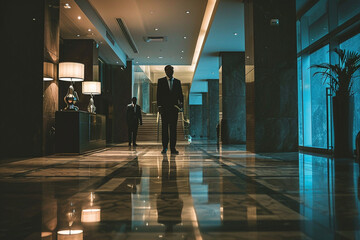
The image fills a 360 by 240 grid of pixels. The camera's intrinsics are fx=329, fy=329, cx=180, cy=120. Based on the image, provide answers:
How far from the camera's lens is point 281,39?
6730mm

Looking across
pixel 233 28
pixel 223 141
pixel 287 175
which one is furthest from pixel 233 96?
pixel 287 175

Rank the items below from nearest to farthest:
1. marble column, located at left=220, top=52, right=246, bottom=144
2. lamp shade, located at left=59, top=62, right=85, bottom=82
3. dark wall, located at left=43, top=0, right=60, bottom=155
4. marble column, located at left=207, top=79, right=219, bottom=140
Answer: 1. dark wall, located at left=43, top=0, right=60, bottom=155
2. lamp shade, located at left=59, top=62, right=85, bottom=82
3. marble column, located at left=220, top=52, right=246, bottom=144
4. marble column, located at left=207, top=79, right=219, bottom=140

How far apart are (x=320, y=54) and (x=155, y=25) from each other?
17.3 feet

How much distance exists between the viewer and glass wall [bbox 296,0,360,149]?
20.6ft

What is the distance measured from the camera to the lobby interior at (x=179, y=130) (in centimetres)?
155

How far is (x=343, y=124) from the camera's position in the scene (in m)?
5.24

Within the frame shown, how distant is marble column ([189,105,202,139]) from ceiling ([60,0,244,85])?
1500 cm

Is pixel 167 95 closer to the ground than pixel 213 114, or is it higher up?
closer to the ground

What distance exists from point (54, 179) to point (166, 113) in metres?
3.17

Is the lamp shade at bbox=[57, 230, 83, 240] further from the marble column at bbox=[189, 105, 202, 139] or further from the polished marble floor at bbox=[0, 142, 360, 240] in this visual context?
the marble column at bbox=[189, 105, 202, 139]

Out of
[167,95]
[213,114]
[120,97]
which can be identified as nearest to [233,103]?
[120,97]

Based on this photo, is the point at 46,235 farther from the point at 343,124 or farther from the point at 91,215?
the point at 343,124

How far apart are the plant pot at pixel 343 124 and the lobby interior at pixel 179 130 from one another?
0.12ft

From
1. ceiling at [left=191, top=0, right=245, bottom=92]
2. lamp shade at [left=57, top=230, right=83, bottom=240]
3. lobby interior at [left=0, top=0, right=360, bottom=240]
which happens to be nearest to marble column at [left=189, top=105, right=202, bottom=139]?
lobby interior at [left=0, top=0, right=360, bottom=240]
